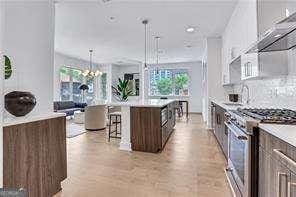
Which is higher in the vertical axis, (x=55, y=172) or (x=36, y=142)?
(x=36, y=142)

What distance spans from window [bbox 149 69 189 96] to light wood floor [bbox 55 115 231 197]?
6800 mm

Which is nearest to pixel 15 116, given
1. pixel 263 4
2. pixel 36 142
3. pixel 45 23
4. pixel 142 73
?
pixel 36 142

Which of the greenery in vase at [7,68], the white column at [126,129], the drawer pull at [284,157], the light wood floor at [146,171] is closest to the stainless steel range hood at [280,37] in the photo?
the drawer pull at [284,157]

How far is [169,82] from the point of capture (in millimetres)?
11375

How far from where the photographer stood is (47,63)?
8.45 ft

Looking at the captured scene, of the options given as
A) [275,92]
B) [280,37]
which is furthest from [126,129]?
[280,37]

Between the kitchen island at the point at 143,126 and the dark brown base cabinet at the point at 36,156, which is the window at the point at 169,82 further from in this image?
the dark brown base cabinet at the point at 36,156

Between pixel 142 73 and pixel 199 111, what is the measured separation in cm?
365

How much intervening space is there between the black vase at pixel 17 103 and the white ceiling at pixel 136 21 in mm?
2397

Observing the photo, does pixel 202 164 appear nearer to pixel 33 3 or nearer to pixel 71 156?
pixel 71 156

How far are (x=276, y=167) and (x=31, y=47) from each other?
8.34 ft

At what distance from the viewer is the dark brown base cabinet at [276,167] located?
1014 millimetres

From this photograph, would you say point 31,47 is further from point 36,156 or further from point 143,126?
point 143,126

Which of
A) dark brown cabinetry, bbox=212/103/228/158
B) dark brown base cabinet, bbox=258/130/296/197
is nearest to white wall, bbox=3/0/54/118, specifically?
dark brown base cabinet, bbox=258/130/296/197
